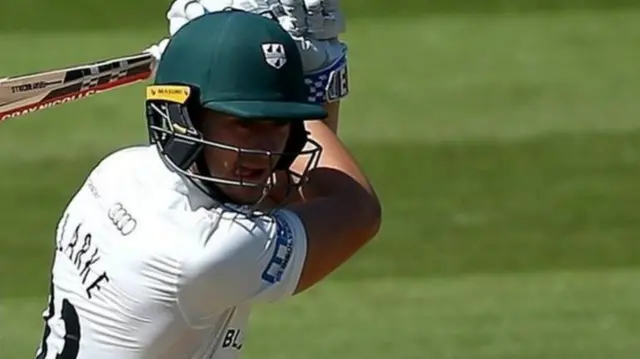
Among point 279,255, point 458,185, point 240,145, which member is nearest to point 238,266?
point 279,255

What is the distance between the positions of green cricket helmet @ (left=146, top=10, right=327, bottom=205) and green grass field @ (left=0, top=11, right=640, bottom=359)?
294 cm

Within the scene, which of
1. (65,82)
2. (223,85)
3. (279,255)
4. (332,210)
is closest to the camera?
(223,85)

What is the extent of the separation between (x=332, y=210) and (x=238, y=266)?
0.29 metres

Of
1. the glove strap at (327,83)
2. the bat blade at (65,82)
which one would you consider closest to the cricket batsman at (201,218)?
the glove strap at (327,83)

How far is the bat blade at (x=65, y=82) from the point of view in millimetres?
3717

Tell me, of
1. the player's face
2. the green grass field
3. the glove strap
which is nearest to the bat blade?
the glove strap

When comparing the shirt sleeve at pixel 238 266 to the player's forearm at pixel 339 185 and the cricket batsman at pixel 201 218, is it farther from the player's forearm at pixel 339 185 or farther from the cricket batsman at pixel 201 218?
the player's forearm at pixel 339 185

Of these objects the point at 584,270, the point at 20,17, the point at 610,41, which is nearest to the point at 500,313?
the point at 584,270

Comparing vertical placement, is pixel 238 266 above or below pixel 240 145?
below

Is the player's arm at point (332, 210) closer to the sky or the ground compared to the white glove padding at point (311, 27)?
closer to the ground

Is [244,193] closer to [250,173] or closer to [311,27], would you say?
[250,173]

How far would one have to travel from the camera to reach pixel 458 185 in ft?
22.9

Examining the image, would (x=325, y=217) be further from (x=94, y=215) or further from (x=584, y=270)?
(x=584, y=270)

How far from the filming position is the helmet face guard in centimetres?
278
